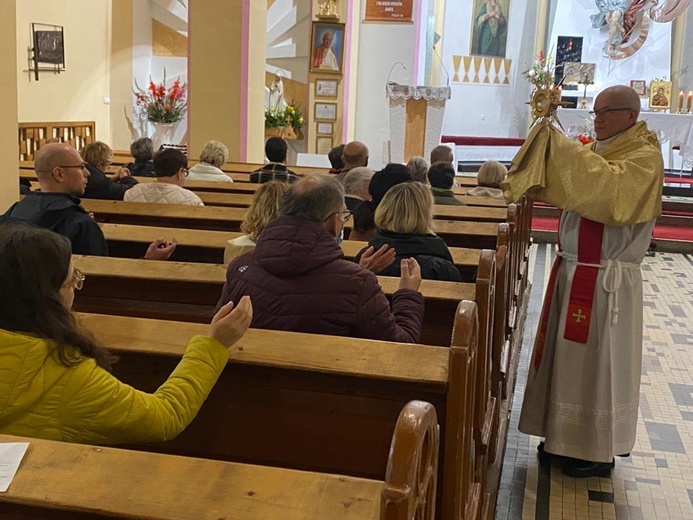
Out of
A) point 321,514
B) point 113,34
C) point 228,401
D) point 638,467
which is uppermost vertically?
point 113,34

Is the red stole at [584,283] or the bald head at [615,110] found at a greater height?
the bald head at [615,110]

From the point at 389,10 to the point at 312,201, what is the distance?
1043 centimetres

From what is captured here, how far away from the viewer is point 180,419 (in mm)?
1702

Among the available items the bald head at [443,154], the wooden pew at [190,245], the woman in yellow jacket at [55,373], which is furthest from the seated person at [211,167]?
the woman in yellow jacket at [55,373]

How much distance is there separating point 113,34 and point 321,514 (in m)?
12.4

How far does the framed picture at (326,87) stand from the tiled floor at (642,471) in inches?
302

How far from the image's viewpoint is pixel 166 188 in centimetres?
485

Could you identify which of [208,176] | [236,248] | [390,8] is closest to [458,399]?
[236,248]

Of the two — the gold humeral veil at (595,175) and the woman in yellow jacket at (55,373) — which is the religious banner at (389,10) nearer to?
the gold humeral veil at (595,175)

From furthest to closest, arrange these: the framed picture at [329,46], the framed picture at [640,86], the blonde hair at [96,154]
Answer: the framed picture at [640,86] → the framed picture at [329,46] → the blonde hair at [96,154]

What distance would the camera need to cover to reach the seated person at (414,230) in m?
3.10

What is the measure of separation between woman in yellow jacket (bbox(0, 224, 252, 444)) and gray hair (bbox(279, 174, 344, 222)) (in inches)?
32.9

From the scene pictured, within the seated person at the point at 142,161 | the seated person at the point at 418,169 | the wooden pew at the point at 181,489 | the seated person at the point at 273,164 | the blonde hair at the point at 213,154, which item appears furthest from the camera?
the seated person at the point at 142,161

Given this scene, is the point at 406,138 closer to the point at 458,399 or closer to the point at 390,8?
the point at 390,8
